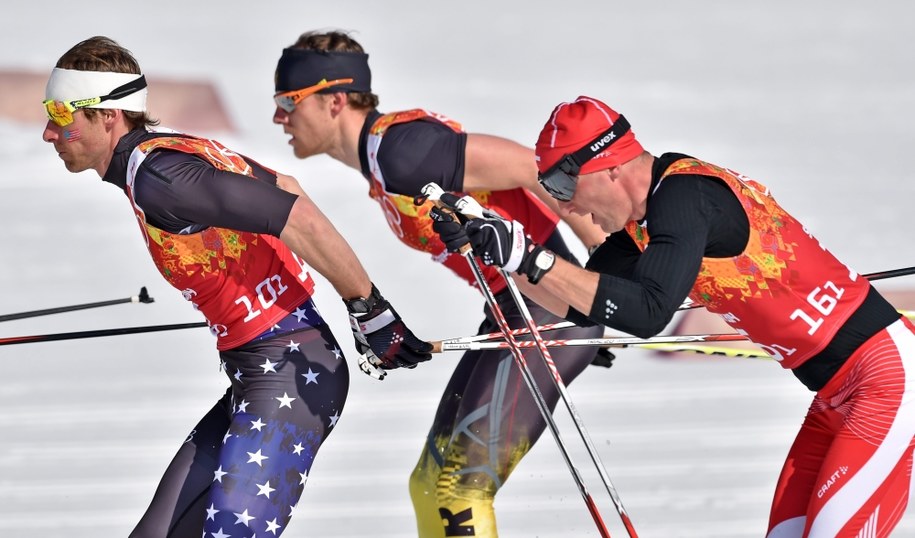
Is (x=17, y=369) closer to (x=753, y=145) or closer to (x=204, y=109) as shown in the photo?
(x=204, y=109)

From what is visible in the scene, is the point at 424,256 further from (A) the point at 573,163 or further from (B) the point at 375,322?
(A) the point at 573,163

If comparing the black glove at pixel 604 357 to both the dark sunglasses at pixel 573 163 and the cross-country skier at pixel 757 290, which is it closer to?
the cross-country skier at pixel 757 290

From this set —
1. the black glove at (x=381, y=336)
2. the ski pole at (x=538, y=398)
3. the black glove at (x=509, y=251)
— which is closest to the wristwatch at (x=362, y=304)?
the black glove at (x=381, y=336)

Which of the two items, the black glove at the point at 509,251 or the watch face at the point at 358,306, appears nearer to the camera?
the black glove at the point at 509,251

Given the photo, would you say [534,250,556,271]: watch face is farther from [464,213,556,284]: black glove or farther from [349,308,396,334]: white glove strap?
[349,308,396,334]: white glove strap

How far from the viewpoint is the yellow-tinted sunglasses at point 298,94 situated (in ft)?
14.4

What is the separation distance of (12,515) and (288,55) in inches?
74.1

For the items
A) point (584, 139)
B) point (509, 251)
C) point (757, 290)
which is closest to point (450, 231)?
point (509, 251)

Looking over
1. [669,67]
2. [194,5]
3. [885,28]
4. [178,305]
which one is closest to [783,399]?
[178,305]

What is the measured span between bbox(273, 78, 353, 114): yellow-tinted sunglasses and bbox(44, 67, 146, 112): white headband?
2.94 feet

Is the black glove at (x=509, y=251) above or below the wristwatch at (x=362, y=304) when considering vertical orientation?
above

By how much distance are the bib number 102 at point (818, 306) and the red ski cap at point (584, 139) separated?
20.3 inches

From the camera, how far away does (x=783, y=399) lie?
5.79 metres

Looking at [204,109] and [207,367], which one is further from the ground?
[204,109]
